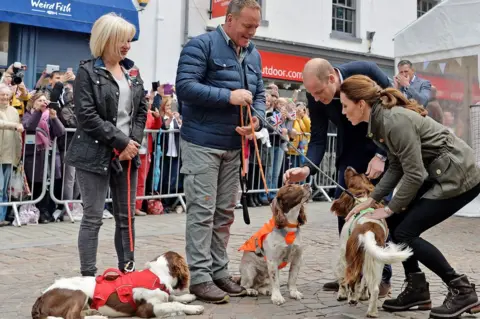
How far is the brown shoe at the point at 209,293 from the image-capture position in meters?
4.98

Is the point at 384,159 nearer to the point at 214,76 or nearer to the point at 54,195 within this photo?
the point at 214,76

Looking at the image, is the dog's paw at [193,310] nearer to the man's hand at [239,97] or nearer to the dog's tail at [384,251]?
the dog's tail at [384,251]

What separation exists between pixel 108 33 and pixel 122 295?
196 centimetres

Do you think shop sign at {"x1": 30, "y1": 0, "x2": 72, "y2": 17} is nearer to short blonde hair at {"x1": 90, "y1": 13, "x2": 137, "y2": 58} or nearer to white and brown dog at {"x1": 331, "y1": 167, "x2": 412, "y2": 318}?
short blonde hair at {"x1": 90, "y1": 13, "x2": 137, "y2": 58}

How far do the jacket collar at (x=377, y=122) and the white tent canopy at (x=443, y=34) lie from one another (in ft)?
23.2

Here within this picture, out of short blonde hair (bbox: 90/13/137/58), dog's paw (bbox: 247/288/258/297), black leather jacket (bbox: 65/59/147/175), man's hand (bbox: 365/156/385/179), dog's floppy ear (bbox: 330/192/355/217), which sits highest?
short blonde hair (bbox: 90/13/137/58)

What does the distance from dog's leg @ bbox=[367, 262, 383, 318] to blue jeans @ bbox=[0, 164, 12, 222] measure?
5.98 metres

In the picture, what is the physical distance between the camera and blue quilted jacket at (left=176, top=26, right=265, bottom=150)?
499 cm

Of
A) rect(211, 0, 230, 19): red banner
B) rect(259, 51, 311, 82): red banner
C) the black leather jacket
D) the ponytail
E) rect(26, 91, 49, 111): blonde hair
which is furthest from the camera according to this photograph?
rect(259, 51, 311, 82): red banner

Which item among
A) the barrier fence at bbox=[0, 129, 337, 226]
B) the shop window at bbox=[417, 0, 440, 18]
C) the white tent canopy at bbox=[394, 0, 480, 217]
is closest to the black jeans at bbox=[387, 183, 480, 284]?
the barrier fence at bbox=[0, 129, 337, 226]

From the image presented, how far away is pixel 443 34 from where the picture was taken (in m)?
11.2

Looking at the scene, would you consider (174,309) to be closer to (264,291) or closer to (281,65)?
(264,291)

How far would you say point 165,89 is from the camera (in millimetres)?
12211

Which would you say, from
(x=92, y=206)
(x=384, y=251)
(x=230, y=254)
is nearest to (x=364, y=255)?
(x=384, y=251)
